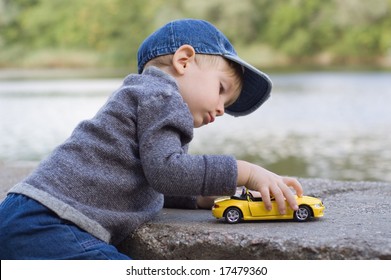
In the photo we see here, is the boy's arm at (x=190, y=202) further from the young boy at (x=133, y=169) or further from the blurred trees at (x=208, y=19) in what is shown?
the blurred trees at (x=208, y=19)

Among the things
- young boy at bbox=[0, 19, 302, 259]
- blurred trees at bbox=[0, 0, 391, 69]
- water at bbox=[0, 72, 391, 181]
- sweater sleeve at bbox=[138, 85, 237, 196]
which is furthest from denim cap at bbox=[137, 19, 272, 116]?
blurred trees at bbox=[0, 0, 391, 69]

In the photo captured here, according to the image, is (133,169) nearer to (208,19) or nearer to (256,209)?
(256,209)

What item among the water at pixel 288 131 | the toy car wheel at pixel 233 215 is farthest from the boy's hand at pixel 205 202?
the water at pixel 288 131

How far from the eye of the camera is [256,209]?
1.00 meters

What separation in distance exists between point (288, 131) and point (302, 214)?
11.4 ft

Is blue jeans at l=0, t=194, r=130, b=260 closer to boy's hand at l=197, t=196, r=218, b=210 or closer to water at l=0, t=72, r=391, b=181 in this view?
boy's hand at l=197, t=196, r=218, b=210

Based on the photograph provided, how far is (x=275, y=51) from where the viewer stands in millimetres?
12664

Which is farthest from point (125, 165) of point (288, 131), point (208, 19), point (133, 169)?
point (208, 19)

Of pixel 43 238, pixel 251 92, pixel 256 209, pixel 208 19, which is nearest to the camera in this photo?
pixel 43 238

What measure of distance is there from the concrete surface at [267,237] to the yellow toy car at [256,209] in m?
0.01

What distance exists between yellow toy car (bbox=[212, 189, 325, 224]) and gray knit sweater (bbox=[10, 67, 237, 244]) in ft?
0.19

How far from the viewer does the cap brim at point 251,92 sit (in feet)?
3.60

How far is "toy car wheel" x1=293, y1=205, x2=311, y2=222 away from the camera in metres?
0.99

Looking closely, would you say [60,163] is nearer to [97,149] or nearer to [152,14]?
[97,149]
